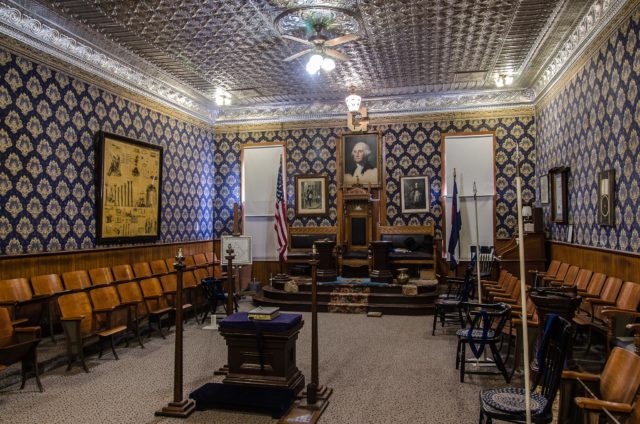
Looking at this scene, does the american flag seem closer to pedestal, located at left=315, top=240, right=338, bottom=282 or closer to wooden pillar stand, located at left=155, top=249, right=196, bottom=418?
pedestal, located at left=315, top=240, right=338, bottom=282

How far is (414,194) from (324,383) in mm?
8439

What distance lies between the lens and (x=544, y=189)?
37.6 feet

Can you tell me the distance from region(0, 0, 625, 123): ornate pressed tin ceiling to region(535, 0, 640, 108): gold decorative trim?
0.17 m

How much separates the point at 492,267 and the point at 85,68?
385 inches

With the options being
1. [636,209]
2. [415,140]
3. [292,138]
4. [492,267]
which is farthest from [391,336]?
[292,138]

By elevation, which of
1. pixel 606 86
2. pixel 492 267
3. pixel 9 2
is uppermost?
pixel 9 2

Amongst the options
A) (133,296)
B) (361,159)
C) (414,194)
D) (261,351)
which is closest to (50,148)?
(133,296)

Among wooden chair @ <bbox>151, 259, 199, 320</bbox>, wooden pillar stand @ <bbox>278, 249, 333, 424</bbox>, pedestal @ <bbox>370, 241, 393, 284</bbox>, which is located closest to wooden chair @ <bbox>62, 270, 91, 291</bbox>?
wooden chair @ <bbox>151, 259, 199, 320</bbox>

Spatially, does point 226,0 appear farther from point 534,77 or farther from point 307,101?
point 534,77

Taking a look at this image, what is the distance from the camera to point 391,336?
7855 mm

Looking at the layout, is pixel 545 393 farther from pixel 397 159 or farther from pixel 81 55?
pixel 397 159

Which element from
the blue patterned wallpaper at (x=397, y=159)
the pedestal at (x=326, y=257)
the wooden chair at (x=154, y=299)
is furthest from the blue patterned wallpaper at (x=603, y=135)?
the wooden chair at (x=154, y=299)

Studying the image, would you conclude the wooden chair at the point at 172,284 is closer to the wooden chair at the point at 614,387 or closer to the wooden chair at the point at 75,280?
the wooden chair at the point at 75,280

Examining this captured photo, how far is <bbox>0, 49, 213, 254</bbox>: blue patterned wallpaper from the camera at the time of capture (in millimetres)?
7488
